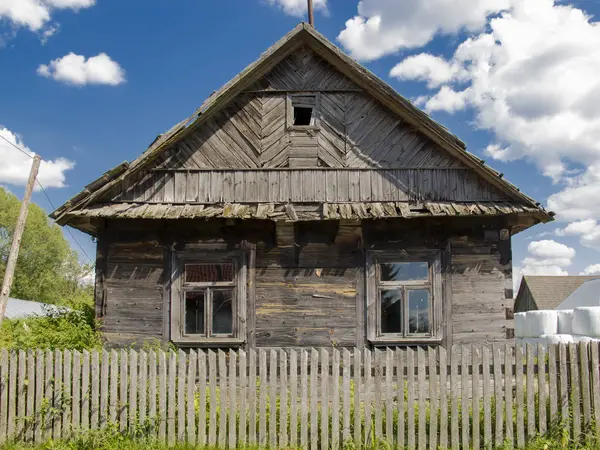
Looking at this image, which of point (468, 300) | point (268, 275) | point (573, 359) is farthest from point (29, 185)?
point (573, 359)

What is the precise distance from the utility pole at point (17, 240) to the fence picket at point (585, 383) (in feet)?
28.8

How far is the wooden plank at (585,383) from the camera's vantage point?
6375mm

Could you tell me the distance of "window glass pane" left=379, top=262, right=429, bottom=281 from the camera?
30.3 ft

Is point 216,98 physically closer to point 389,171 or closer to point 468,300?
point 389,171

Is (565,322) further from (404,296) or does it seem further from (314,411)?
(314,411)

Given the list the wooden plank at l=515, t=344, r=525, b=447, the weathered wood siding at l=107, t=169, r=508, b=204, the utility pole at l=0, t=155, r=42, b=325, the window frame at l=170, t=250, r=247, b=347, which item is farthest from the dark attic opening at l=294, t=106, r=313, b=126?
the wooden plank at l=515, t=344, r=525, b=447

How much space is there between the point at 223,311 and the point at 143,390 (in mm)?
2743

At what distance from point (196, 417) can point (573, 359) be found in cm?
519

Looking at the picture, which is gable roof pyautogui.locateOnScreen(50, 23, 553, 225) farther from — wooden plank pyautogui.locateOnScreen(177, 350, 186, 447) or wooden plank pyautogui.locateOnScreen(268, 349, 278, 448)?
wooden plank pyautogui.locateOnScreen(268, 349, 278, 448)

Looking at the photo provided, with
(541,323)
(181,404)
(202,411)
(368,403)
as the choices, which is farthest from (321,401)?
(541,323)

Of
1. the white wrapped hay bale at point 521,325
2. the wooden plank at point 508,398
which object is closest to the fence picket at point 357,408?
the wooden plank at point 508,398

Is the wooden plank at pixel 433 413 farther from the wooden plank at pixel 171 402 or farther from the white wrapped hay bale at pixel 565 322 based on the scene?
the white wrapped hay bale at pixel 565 322

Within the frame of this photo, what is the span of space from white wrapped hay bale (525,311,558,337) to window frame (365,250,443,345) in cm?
1223

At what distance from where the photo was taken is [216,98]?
30.0 feet
